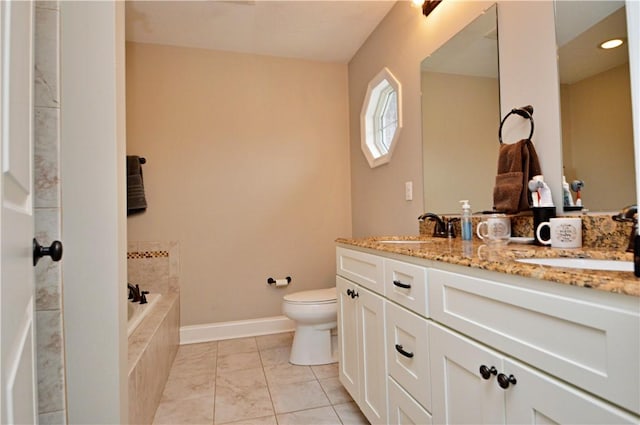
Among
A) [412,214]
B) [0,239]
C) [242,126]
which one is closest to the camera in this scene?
[0,239]

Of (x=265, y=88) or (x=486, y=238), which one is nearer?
(x=486, y=238)

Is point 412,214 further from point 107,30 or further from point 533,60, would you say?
point 107,30

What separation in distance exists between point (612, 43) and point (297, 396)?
1.96m

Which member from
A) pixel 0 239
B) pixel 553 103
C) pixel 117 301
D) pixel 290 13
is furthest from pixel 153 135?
pixel 553 103

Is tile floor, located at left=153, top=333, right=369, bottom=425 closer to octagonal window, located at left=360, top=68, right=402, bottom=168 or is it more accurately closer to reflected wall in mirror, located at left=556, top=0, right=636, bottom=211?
reflected wall in mirror, located at left=556, top=0, right=636, bottom=211

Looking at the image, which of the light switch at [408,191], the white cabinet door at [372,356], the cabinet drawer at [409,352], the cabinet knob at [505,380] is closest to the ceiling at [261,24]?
the light switch at [408,191]

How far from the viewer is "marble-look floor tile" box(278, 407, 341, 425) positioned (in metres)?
1.56

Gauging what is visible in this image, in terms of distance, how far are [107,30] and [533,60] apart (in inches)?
58.1

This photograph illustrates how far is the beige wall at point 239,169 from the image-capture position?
2.64 meters

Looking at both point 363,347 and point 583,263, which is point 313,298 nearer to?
point 363,347

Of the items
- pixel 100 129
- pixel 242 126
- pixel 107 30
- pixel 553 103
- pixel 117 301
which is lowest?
pixel 117 301

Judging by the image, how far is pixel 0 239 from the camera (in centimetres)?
49

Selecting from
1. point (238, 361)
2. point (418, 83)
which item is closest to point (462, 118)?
point (418, 83)

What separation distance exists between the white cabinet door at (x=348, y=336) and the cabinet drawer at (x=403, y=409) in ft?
1.08
